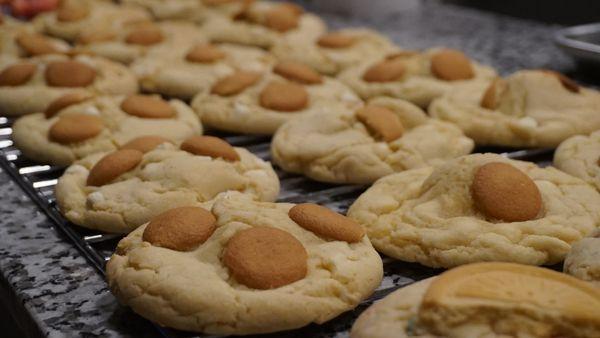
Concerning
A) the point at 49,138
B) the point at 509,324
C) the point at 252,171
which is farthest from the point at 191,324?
the point at 49,138

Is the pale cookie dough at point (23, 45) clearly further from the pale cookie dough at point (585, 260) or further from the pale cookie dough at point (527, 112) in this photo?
the pale cookie dough at point (585, 260)

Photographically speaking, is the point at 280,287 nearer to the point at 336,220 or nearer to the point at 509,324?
the point at 336,220

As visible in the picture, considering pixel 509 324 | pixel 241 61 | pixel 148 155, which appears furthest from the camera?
pixel 241 61

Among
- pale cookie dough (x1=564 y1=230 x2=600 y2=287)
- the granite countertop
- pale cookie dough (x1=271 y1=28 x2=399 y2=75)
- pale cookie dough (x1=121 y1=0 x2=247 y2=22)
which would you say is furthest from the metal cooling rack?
pale cookie dough (x1=121 y1=0 x2=247 y2=22)

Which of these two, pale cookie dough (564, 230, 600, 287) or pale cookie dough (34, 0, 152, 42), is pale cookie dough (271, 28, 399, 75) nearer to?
pale cookie dough (34, 0, 152, 42)

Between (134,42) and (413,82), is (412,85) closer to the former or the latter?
(413,82)

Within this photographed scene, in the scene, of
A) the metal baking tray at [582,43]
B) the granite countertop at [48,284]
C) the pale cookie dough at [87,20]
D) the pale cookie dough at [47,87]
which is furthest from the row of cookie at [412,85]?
the granite countertop at [48,284]

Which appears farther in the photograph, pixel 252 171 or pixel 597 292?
pixel 252 171
